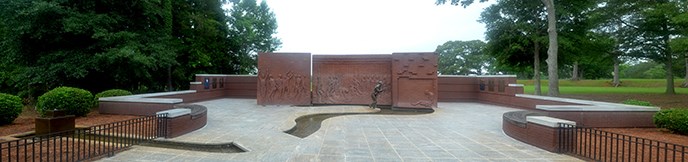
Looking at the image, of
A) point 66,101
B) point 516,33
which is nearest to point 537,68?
point 516,33

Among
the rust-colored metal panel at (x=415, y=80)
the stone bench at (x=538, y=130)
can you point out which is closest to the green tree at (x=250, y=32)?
the rust-colored metal panel at (x=415, y=80)

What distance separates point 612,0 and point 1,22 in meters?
31.5

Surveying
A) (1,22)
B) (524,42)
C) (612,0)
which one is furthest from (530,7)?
(1,22)

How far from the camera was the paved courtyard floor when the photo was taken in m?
5.86

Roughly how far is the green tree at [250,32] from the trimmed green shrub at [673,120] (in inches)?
776

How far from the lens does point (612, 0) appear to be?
21359 mm

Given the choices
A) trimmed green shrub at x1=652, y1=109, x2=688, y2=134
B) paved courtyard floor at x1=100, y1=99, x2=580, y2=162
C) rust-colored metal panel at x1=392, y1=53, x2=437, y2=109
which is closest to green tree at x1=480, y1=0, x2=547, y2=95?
rust-colored metal panel at x1=392, y1=53, x2=437, y2=109

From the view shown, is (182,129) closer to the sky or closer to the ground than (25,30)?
closer to the ground

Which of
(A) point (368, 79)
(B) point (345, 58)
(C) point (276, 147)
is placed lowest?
(C) point (276, 147)

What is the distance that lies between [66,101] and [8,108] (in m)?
1.22

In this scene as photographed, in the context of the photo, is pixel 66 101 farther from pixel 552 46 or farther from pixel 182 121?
pixel 552 46

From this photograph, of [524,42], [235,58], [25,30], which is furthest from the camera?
[235,58]

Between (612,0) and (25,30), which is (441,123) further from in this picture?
(612,0)

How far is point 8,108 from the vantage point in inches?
330
